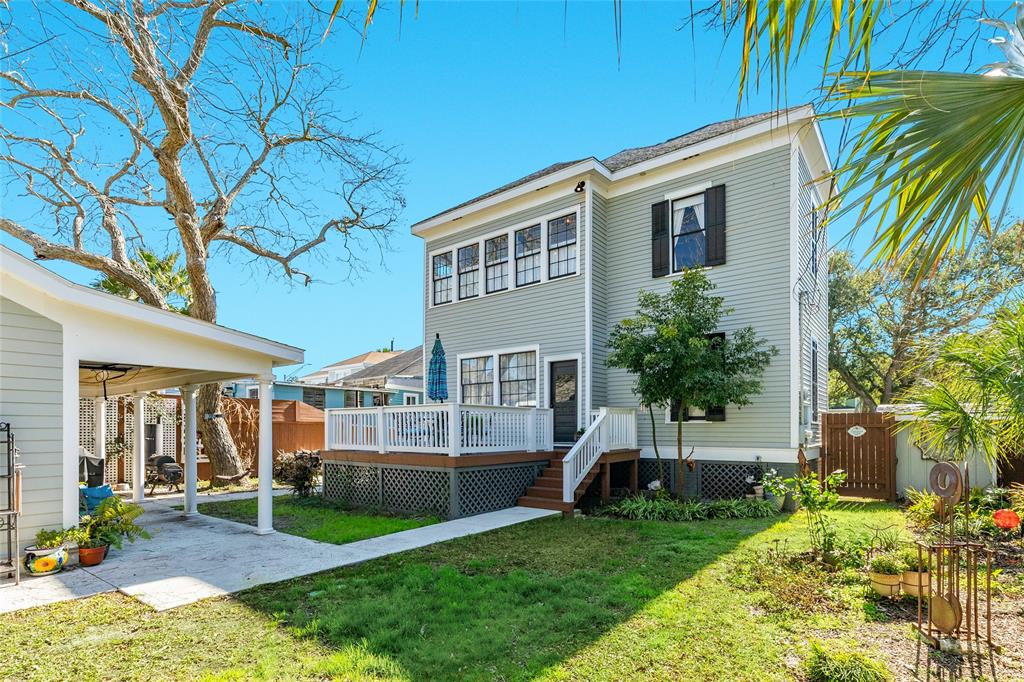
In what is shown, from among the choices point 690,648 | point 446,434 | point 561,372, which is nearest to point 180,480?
point 446,434

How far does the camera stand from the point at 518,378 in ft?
43.3

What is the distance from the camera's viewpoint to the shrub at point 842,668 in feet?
11.0

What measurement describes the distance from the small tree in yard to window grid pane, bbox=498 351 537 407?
→ 9.34ft

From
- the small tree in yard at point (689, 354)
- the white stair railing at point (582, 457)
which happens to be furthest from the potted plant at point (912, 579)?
the white stair railing at point (582, 457)

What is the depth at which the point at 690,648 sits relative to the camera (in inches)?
156

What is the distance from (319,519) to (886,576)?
25.5ft

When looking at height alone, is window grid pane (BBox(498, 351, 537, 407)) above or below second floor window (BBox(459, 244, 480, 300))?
below

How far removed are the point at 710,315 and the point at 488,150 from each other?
6509 mm

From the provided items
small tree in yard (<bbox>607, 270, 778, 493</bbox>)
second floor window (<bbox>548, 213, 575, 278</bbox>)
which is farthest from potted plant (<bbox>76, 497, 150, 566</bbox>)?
second floor window (<bbox>548, 213, 575, 278</bbox>)

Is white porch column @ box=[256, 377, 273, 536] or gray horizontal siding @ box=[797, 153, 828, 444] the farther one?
gray horizontal siding @ box=[797, 153, 828, 444]

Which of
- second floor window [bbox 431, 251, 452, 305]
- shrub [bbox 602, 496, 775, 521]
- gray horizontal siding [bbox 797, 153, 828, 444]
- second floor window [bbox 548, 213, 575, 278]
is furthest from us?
second floor window [bbox 431, 251, 452, 305]

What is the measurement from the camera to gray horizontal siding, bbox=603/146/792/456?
10297 millimetres

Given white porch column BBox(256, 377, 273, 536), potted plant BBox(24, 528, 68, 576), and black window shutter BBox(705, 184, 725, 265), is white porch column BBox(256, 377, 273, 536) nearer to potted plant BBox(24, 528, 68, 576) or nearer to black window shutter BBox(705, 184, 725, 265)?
potted plant BBox(24, 528, 68, 576)

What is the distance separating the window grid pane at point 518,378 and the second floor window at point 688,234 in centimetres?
368
